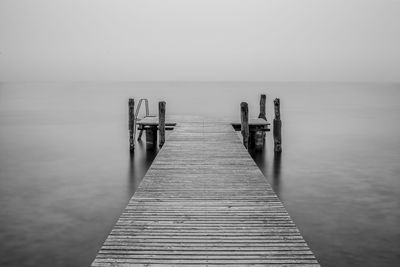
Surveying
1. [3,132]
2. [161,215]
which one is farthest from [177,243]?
[3,132]

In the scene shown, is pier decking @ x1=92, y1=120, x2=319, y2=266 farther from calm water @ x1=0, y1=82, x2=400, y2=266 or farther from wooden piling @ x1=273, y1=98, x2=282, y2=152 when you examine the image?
wooden piling @ x1=273, y1=98, x2=282, y2=152

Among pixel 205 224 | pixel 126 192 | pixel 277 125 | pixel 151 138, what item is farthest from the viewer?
pixel 151 138

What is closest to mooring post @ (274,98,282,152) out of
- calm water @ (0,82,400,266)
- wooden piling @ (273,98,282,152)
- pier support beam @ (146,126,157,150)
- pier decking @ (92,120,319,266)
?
wooden piling @ (273,98,282,152)

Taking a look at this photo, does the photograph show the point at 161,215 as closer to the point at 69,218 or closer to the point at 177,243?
the point at 177,243

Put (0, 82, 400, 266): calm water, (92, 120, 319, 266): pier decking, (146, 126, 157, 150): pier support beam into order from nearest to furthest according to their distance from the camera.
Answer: (92, 120, 319, 266): pier decking < (0, 82, 400, 266): calm water < (146, 126, 157, 150): pier support beam

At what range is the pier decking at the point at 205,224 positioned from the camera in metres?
4.05

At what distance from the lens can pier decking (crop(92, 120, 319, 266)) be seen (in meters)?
4.05

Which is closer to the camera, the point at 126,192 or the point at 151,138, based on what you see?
the point at 126,192

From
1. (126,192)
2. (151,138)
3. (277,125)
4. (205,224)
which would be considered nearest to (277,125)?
(277,125)

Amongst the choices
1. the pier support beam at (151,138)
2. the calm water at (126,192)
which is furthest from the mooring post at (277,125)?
the pier support beam at (151,138)

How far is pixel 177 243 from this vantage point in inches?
172

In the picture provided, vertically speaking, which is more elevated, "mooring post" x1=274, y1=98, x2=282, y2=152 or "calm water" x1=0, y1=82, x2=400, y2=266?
"mooring post" x1=274, y1=98, x2=282, y2=152

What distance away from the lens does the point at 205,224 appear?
496 centimetres

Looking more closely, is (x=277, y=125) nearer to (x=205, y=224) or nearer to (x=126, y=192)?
(x=126, y=192)
